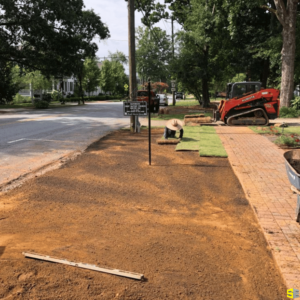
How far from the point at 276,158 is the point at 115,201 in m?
5.95

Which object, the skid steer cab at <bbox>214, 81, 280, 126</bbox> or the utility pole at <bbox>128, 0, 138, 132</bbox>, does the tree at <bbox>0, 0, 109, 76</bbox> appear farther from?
the skid steer cab at <bbox>214, 81, 280, 126</bbox>

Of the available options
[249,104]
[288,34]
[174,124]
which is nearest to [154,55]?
[288,34]

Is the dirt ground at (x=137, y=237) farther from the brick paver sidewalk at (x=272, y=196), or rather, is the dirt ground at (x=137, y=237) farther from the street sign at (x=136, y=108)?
the street sign at (x=136, y=108)

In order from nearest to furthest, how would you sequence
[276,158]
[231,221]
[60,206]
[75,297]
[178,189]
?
[75,297]
[231,221]
[60,206]
[178,189]
[276,158]

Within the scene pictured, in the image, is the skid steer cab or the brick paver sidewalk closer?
the brick paver sidewalk

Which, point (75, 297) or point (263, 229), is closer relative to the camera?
point (75, 297)

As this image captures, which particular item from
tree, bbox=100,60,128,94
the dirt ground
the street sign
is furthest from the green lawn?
tree, bbox=100,60,128,94

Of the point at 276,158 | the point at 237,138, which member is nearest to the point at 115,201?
the point at 276,158

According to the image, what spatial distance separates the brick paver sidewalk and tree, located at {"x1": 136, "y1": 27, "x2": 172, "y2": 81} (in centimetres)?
2435

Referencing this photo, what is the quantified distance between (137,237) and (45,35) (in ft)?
110

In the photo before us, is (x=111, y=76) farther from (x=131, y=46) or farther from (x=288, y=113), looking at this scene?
(x=131, y=46)

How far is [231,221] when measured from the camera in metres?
5.35

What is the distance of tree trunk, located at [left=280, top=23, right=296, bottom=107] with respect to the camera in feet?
76.9

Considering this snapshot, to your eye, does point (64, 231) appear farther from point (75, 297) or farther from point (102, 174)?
point (102, 174)
